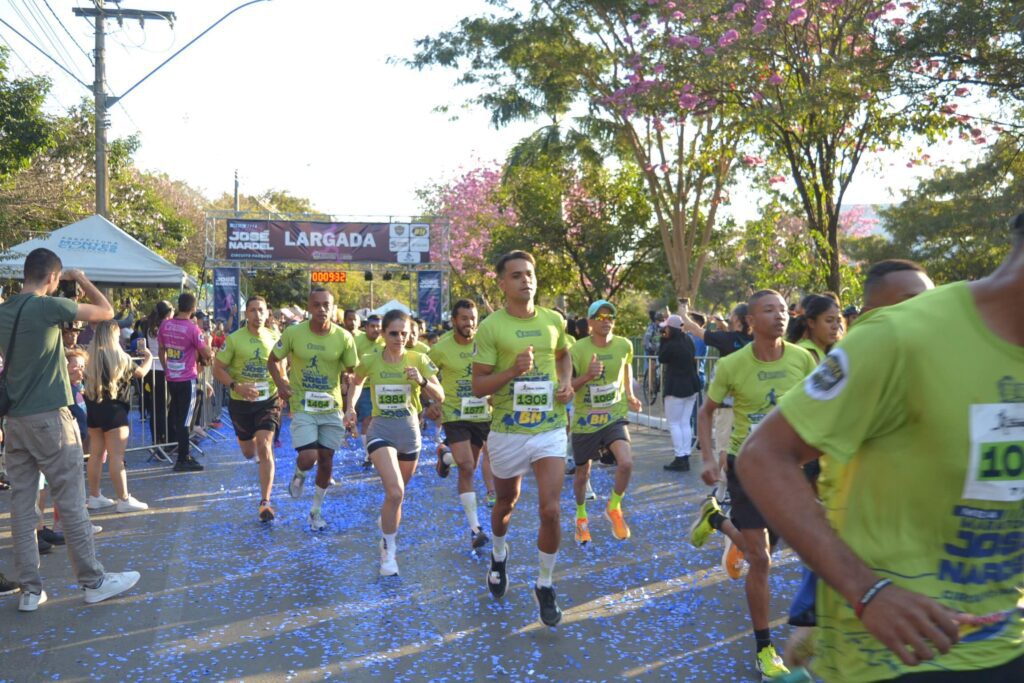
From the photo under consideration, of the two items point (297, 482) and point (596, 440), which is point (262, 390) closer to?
point (297, 482)

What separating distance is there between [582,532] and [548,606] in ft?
7.45

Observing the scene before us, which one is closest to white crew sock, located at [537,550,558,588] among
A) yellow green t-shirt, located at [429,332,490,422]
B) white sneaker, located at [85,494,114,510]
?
yellow green t-shirt, located at [429,332,490,422]

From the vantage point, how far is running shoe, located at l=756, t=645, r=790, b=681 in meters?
4.80

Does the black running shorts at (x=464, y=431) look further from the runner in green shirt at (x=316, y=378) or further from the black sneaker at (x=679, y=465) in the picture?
the black sneaker at (x=679, y=465)

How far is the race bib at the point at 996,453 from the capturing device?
6.31ft

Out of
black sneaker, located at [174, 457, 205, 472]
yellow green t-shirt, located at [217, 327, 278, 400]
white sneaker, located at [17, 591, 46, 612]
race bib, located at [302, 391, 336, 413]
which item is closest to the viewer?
white sneaker, located at [17, 591, 46, 612]

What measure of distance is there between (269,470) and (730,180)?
16.3m

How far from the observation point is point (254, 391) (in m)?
8.98

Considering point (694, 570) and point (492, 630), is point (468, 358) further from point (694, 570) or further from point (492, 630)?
point (492, 630)

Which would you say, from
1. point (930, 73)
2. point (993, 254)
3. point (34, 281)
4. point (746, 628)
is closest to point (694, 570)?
point (746, 628)

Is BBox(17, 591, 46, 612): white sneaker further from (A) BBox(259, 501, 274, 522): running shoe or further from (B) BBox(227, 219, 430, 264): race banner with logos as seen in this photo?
(B) BBox(227, 219, 430, 264): race banner with logos

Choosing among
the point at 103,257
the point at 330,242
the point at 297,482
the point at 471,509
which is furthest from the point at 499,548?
the point at 330,242

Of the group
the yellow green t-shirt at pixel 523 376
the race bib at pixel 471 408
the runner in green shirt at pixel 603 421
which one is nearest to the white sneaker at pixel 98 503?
the race bib at pixel 471 408

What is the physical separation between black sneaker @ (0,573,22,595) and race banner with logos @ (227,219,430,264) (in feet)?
70.1
